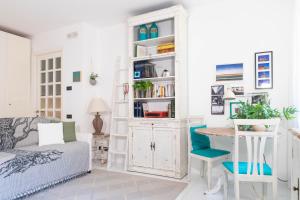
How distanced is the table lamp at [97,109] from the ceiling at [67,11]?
1.50 m

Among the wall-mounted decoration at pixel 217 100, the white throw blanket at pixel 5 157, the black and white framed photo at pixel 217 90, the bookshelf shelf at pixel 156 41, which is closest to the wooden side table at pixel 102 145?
the white throw blanket at pixel 5 157

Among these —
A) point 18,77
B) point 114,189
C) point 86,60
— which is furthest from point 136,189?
point 18,77

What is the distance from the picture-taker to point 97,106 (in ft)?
12.4

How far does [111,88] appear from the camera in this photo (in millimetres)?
4117

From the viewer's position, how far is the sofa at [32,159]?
2291mm

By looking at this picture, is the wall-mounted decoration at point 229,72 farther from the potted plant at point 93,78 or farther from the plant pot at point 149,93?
the potted plant at point 93,78

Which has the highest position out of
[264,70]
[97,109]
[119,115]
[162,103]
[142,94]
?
[264,70]

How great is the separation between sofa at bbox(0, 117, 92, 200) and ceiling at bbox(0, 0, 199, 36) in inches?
71.9

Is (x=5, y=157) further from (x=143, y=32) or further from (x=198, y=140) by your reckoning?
(x=143, y=32)

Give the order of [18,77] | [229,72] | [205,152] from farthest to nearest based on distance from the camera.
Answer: [18,77] < [229,72] < [205,152]

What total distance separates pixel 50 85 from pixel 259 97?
4.02m

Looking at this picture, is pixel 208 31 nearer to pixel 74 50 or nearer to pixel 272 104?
pixel 272 104

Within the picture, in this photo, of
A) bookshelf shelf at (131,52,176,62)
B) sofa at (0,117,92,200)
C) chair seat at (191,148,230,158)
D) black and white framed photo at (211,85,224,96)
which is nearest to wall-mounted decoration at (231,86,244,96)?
black and white framed photo at (211,85,224,96)

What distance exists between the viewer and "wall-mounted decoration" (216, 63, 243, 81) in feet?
10.0
